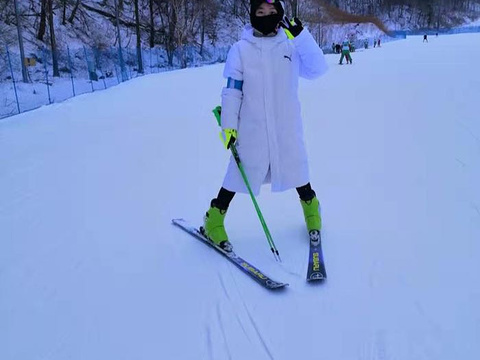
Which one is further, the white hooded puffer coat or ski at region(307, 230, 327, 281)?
the white hooded puffer coat

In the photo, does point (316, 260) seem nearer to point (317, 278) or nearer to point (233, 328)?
point (317, 278)

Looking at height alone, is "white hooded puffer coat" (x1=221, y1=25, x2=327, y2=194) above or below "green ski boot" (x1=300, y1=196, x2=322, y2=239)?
above

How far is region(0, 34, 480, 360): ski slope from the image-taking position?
7.80 feet

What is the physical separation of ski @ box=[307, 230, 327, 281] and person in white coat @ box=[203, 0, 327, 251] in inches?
15.4

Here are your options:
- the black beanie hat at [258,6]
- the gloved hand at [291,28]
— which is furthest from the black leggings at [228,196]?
the black beanie hat at [258,6]

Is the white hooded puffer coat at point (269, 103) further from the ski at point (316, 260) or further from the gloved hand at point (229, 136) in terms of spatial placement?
the ski at point (316, 260)

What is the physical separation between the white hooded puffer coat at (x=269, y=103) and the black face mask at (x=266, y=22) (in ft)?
0.17

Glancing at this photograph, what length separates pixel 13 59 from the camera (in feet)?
66.5

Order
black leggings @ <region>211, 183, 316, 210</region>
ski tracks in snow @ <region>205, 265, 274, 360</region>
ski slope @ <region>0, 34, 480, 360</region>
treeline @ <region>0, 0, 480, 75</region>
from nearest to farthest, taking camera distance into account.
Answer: ski tracks in snow @ <region>205, 265, 274, 360</region> < ski slope @ <region>0, 34, 480, 360</region> < black leggings @ <region>211, 183, 316, 210</region> < treeline @ <region>0, 0, 480, 75</region>

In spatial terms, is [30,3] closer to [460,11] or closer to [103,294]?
[103,294]

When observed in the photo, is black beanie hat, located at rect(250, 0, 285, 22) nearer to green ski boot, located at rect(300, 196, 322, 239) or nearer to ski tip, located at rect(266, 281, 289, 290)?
green ski boot, located at rect(300, 196, 322, 239)

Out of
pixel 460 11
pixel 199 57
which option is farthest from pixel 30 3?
pixel 460 11

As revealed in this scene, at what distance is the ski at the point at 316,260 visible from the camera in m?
2.86

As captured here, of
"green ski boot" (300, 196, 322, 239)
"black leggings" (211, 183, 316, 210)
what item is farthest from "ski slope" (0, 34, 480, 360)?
"black leggings" (211, 183, 316, 210)
